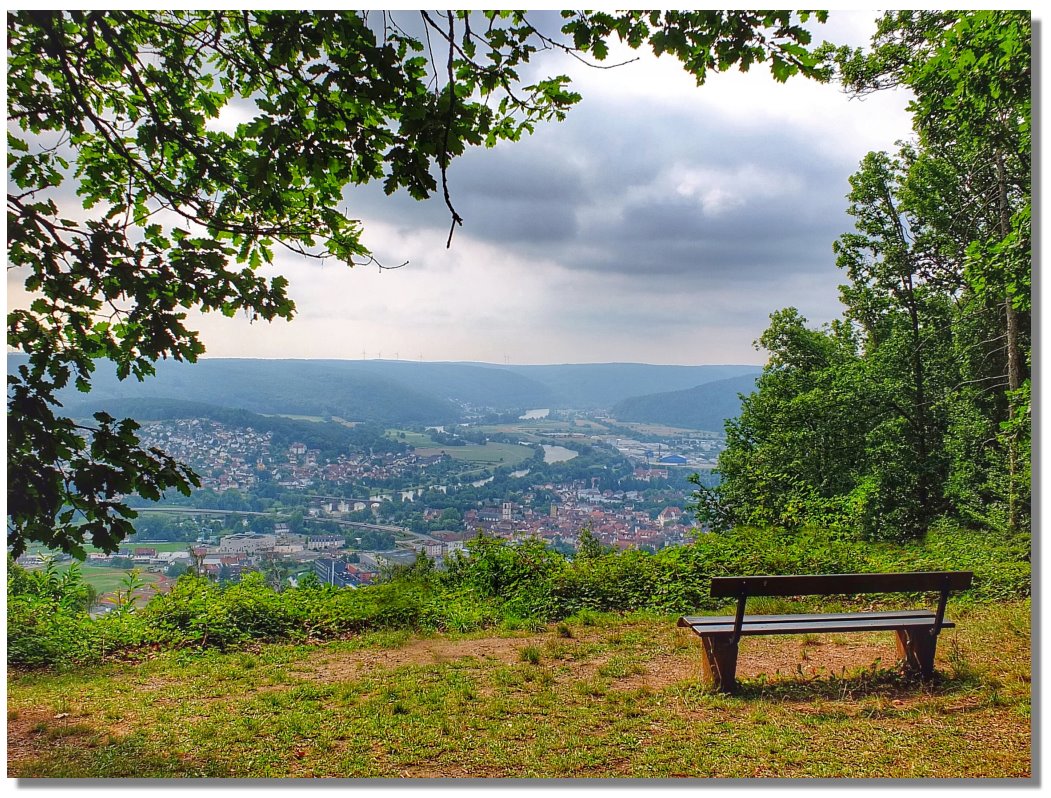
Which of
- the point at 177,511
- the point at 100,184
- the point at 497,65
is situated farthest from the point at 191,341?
the point at 177,511

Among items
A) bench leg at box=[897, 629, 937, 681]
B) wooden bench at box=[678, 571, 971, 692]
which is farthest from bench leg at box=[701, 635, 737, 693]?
bench leg at box=[897, 629, 937, 681]

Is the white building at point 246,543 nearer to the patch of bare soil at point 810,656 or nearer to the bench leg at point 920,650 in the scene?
the patch of bare soil at point 810,656

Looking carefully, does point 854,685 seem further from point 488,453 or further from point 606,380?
point 606,380

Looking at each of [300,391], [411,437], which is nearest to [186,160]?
[411,437]

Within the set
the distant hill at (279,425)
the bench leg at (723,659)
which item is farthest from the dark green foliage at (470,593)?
the distant hill at (279,425)

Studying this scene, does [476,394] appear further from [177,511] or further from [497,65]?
[497,65]

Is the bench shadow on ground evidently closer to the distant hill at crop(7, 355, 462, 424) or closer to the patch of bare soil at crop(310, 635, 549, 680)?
the patch of bare soil at crop(310, 635, 549, 680)
